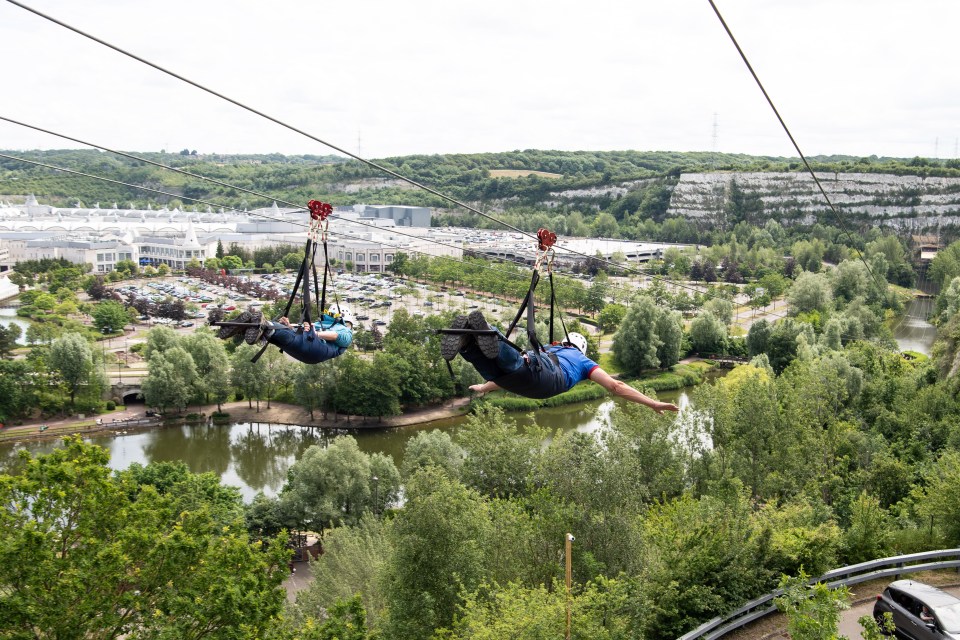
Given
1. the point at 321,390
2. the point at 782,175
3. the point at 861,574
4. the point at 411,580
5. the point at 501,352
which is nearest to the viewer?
the point at 501,352

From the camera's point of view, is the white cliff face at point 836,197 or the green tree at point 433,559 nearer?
the green tree at point 433,559

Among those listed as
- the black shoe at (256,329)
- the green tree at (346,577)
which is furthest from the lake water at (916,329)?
the black shoe at (256,329)

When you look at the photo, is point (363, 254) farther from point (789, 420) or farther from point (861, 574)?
point (861, 574)

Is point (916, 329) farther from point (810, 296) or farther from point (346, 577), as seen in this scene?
point (346, 577)

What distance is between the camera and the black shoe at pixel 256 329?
18.1 feet

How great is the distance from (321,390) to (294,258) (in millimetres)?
34229

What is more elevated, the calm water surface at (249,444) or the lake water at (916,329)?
the lake water at (916,329)

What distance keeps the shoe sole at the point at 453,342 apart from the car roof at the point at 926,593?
580cm

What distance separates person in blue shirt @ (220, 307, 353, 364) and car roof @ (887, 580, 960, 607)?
6053 mm

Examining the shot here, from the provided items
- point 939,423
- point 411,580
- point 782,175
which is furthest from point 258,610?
point 782,175

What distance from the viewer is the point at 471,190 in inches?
4075

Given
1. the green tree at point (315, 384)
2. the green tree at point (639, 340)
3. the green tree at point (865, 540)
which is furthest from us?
the green tree at point (639, 340)

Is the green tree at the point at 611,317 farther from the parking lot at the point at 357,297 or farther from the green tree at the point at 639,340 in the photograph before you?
the green tree at the point at 639,340

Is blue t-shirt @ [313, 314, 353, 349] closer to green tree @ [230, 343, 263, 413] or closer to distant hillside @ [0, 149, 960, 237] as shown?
green tree @ [230, 343, 263, 413]
